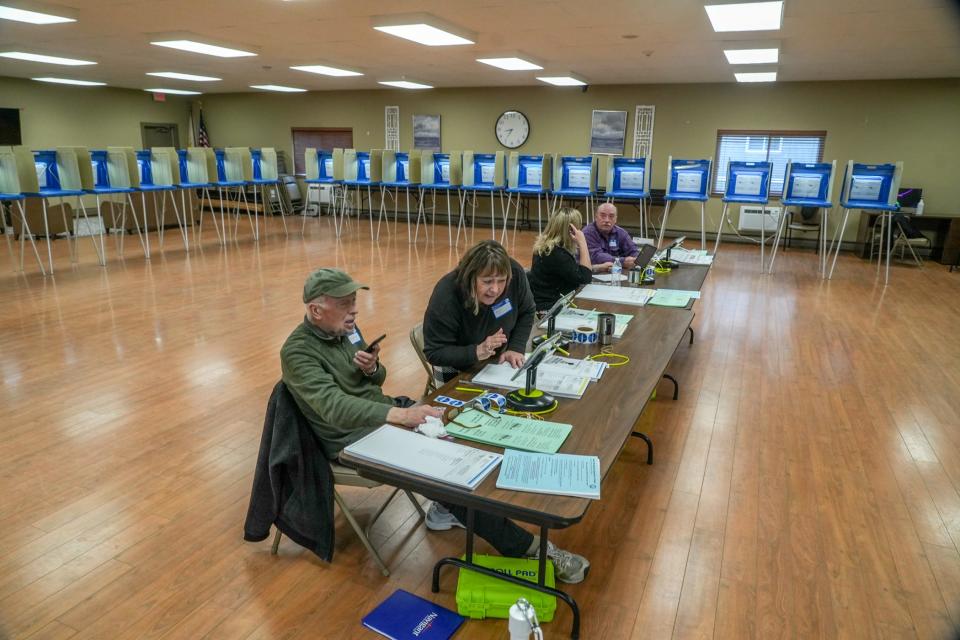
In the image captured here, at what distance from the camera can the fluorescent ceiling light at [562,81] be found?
9.98m

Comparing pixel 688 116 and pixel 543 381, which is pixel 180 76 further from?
pixel 543 381

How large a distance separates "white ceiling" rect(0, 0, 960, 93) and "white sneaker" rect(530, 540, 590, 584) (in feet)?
14.6

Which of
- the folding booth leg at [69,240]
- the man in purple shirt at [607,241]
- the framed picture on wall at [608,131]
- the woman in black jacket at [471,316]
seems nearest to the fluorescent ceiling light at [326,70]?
Result: the folding booth leg at [69,240]

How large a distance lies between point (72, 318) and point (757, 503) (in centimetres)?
575

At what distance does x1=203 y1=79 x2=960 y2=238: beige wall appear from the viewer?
31.1 feet

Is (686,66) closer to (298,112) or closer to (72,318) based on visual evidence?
(72,318)

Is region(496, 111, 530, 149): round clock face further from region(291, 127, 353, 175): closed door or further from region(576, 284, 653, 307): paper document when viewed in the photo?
region(576, 284, 653, 307): paper document

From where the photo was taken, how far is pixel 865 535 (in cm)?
257

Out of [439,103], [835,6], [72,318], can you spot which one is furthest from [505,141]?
[72,318]

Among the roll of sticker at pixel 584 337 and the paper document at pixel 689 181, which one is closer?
the roll of sticker at pixel 584 337

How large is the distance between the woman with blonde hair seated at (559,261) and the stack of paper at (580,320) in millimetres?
680

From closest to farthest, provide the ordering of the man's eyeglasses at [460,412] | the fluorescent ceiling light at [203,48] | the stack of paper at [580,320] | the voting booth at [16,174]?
1. the man's eyeglasses at [460,412]
2. the stack of paper at [580,320]
3. the voting booth at [16,174]
4. the fluorescent ceiling light at [203,48]

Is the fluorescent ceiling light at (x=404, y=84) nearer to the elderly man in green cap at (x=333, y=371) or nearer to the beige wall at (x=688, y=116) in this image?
the beige wall at (x=688, y=116)

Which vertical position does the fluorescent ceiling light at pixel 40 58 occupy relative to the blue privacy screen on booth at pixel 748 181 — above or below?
above
